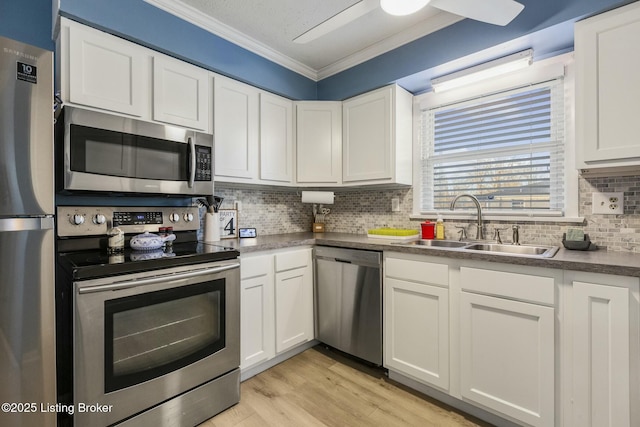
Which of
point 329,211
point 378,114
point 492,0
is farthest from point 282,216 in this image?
point 492,0

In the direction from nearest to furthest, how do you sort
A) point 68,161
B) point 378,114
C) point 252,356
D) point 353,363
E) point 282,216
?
point 68,161 < point 252,356 < point 353,363 < point 378,114 < point 282,216

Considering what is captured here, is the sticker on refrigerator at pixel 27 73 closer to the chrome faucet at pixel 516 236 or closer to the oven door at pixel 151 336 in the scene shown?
the oven door at pixel 151 336

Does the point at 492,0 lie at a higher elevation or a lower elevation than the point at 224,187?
higher

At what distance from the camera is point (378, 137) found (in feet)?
7.86

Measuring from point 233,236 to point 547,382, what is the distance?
2164 mm

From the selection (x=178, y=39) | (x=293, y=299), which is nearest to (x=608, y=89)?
(x=293, y=299)

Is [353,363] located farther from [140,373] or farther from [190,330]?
[140,373]

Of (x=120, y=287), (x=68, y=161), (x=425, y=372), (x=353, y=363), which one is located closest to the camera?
(x=120, y=287)

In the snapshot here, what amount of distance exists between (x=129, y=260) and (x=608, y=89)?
2415 millimetres

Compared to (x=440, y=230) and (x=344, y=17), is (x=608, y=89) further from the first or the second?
(x=344, y=17)

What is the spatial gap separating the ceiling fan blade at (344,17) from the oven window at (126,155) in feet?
3.29

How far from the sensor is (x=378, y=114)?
2.39 m

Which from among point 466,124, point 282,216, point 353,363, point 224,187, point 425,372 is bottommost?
point 353,363

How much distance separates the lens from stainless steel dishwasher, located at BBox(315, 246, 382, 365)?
202cm
